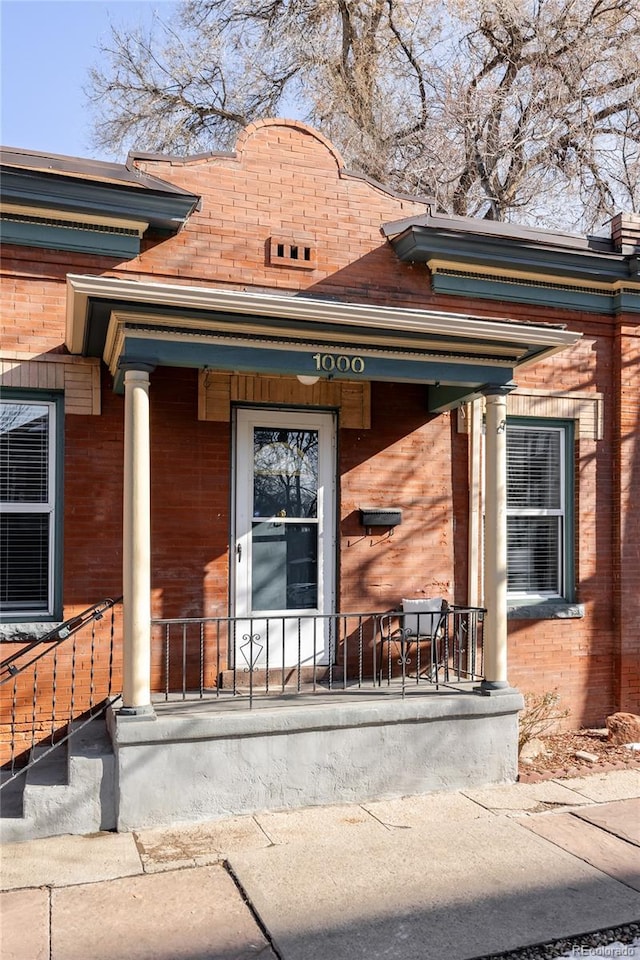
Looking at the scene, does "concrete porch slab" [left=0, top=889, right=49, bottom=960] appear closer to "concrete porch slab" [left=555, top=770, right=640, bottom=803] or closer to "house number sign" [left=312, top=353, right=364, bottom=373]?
"house number sign" [left=312, top=353, right=364, bottom=373]

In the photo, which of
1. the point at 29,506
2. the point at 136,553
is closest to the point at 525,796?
the point at 136,553

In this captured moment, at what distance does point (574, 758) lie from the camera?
7.23 meters

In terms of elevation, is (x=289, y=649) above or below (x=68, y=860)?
above

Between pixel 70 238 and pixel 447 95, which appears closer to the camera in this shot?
pixel 70 238

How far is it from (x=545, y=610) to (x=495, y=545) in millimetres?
→ 1622

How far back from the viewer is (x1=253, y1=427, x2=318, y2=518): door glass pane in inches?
283

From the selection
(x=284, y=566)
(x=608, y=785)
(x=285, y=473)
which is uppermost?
(x=285, y=473)

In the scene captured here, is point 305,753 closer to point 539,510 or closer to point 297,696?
point 297,696

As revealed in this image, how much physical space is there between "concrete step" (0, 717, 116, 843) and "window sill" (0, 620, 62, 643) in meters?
1.03

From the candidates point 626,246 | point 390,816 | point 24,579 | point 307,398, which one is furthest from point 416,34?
point 390,816

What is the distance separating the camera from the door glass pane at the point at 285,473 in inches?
283

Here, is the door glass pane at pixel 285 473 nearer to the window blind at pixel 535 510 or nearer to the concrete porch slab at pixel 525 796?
the window blind at pixel 535 510

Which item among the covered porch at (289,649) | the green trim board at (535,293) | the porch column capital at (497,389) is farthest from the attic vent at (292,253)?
the porch column capital at (497,389)

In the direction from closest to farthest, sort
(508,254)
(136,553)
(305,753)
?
(136,553) < (305,753) < (508,254)
